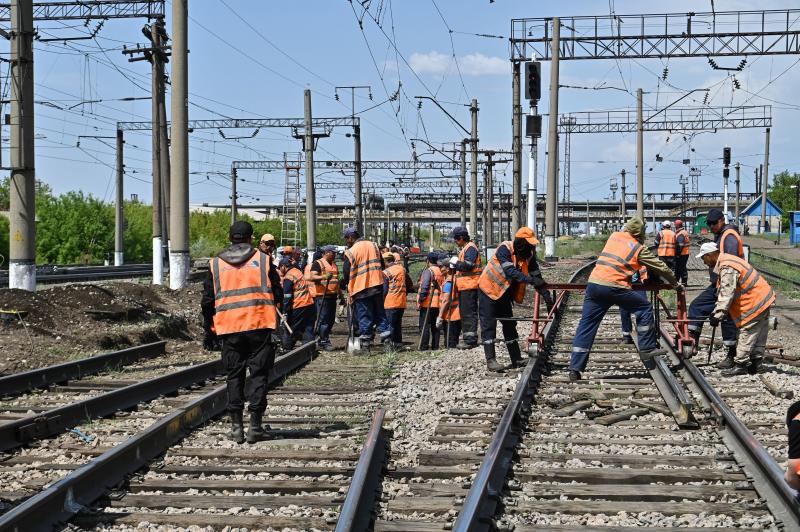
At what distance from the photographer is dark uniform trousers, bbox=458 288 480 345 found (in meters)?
14.6

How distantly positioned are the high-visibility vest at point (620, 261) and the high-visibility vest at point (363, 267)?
4898 mm

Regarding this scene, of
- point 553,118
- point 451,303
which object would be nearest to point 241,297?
point 451,303

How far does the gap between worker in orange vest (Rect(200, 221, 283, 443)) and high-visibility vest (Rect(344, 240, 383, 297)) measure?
654cm

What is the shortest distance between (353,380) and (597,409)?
3.66m

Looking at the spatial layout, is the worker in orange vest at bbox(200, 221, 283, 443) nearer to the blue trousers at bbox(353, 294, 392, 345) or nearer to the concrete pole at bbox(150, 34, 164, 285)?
the blue trousers at bbox(353, 294, 392, 345)

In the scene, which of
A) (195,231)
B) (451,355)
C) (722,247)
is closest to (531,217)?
(451,355)

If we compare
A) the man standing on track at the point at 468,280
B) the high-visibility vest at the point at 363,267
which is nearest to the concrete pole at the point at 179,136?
the high-visibility vest at the point at 363,267

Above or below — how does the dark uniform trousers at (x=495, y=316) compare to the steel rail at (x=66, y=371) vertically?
above

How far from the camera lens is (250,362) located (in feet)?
27.1

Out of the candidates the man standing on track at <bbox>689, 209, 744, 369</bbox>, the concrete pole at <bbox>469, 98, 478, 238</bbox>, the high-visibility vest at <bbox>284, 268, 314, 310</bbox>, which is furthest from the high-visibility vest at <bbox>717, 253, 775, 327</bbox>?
the concrete pole at <bbox>469, 98, 478, 238</bbox>

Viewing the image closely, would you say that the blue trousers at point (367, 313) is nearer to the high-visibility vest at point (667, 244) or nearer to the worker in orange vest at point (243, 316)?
the worker in orange vest at point (243, 316)

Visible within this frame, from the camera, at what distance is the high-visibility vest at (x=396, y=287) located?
16.4 meters

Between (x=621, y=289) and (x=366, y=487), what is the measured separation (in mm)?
5187

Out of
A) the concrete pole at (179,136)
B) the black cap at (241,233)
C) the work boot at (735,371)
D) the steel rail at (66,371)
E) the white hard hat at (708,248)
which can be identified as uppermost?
the concrete pole at (179,136)
